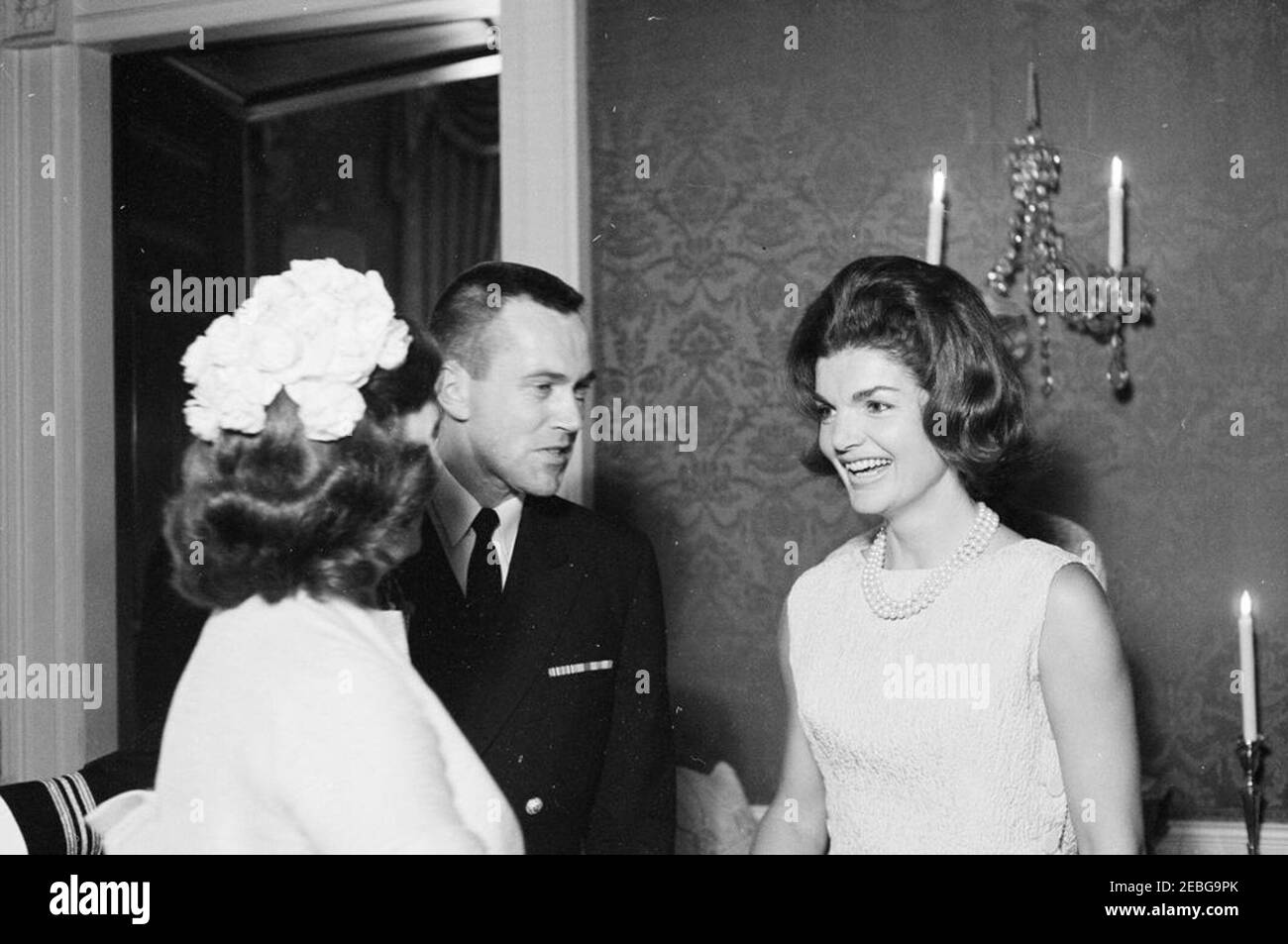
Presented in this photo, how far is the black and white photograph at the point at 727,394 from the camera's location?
3.85 feet

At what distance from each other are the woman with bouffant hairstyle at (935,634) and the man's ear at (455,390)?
32 centimetres

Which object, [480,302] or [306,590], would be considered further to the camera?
[480,302]

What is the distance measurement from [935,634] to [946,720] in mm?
76

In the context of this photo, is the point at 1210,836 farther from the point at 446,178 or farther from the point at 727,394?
the point at 446,178

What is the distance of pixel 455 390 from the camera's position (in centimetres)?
126

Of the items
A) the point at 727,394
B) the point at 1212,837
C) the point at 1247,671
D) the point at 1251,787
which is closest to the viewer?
the point at 1247,671

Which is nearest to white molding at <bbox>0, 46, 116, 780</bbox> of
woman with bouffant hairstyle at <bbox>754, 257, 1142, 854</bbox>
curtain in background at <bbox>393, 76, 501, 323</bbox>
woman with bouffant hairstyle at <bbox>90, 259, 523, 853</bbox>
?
woman with bouffant hairstyle at <bbox>90, 259, 523, 853</bbox>

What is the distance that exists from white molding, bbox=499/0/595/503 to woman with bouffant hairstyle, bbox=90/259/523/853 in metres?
0.44

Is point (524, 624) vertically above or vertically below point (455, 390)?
below

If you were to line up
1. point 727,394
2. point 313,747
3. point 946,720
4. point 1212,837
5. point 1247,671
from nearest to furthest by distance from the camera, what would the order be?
point 313,747 → point 946,720 → point 1247,671 → point 1212,837 → point 727,394

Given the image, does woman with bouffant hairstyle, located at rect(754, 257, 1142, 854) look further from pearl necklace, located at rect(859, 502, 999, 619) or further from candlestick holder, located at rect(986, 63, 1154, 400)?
candlestick holder, located at rect(986, 63, 1154, 400)

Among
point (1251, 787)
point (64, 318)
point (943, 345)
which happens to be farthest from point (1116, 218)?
point (64, 318)
